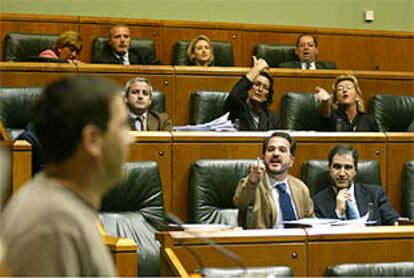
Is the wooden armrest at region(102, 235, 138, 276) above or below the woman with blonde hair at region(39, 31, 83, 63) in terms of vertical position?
below

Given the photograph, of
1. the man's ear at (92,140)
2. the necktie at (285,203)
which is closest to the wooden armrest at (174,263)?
the necktie at (285,203)

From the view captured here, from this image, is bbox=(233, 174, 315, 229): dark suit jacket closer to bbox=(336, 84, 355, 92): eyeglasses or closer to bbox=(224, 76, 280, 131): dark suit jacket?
bbox=(224, 76, 280, 131): dark suit jacket

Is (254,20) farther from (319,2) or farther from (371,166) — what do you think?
(371,166)

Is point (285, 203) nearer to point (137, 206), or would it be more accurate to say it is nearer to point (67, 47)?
point (137, 206)

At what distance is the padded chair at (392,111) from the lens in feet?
9.55

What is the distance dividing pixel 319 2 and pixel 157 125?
1.78 metres

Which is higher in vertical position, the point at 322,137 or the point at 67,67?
the point at 67,67

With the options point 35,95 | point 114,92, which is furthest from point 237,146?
point 114,92

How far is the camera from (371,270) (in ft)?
5.24

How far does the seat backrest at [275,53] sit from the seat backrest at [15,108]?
1.20 meters

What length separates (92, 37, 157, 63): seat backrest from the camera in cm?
315

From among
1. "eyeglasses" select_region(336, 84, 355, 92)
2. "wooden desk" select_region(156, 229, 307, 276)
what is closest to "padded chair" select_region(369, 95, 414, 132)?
"eyeglasses" select_region(336, 84, 355, 92)

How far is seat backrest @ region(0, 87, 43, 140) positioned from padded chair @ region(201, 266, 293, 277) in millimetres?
1026

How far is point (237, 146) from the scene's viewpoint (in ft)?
7.41
